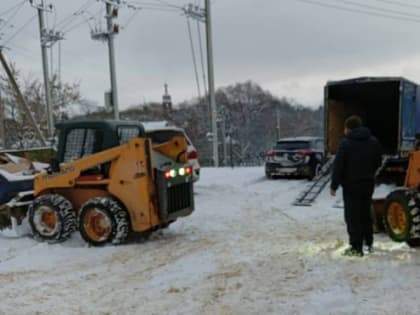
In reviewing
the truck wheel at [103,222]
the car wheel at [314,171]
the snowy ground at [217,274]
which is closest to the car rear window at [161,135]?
the snowy ground at [217,274]

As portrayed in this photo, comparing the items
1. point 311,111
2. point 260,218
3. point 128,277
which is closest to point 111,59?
point 260,218

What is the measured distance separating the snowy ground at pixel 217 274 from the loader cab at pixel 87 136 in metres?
1.32

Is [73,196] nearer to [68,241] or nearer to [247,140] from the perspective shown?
[68,241]

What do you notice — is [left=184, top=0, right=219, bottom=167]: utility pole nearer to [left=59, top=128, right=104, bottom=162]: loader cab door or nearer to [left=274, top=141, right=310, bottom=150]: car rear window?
[left=274, top=141, right=310, bottom=150]: car rear window

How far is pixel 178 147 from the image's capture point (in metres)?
8.27

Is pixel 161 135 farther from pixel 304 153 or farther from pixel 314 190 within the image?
pixel 304 153

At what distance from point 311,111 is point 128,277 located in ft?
253

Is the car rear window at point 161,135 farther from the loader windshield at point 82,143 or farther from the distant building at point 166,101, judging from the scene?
the distant building at point 166,101

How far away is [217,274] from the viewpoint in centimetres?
564

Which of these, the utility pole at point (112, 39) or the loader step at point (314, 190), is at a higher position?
the utility pole at point (112, 39)

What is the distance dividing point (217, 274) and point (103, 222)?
2411mm

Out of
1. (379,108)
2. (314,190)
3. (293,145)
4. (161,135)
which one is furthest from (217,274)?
(379,108)

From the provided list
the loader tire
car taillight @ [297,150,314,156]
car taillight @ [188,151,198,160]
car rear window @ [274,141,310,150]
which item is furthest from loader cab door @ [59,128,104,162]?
car rear window @ [274,141,310,150]

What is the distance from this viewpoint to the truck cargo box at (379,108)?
40.3 feet
